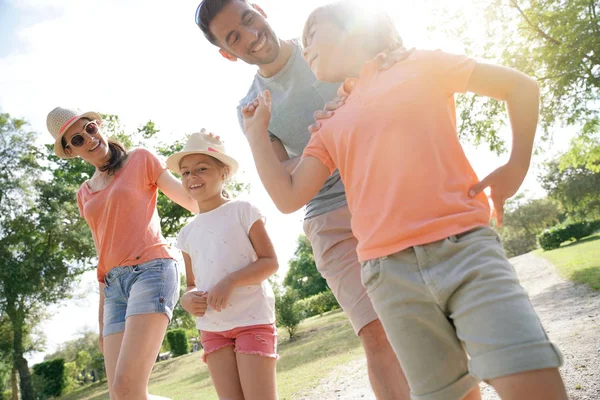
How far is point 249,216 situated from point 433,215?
61.2 inches

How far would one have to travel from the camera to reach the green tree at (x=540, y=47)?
10539 mm

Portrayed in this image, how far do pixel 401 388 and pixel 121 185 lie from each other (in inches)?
88.7

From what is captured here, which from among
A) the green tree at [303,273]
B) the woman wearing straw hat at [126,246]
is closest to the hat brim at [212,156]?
the woman wearing straw hat at [126,246]

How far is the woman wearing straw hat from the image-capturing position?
299 cm

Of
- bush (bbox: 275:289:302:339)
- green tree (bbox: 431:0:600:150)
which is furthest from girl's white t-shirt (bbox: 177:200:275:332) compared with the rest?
bush (bbox: 275:289:302:339)

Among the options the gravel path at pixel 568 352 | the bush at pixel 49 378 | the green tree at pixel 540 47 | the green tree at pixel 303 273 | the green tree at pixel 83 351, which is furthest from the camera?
the green tree at pixel 303 273

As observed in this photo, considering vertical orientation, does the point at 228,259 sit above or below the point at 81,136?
below

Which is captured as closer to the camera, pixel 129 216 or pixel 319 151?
pixel 319 151

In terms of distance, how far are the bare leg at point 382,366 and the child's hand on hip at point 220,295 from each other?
29.0 inches

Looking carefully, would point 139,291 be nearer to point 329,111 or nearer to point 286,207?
point 286,207

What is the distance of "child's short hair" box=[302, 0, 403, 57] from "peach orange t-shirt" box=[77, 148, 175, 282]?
6.38ft

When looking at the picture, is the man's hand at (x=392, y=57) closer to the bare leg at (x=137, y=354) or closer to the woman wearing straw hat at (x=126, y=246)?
the woman wearing straw hat at (x=126, y=246)

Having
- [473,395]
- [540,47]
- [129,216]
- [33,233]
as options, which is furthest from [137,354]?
[33,233]

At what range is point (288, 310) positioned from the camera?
16906mm
